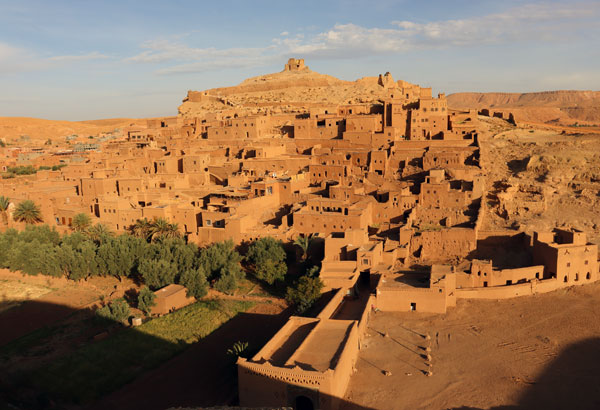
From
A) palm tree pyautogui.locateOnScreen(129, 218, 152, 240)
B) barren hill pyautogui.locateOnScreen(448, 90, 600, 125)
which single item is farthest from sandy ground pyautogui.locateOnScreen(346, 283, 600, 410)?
barren hill pyautogui.locateOnScreen(448, 90, 600, 125)

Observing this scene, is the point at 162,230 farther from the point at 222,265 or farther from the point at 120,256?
the point at 222,265

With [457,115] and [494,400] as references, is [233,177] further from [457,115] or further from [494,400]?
[494,400]

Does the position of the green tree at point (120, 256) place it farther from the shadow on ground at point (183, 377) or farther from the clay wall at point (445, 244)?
the clay wall at point (445, 244)

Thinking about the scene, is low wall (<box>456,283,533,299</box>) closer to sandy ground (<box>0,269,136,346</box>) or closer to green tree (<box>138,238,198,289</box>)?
green tree (<box>138,238,198,289</box>)

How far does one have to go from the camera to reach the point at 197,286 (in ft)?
71.5

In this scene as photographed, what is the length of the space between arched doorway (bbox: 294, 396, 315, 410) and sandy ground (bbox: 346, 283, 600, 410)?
3.64 feet

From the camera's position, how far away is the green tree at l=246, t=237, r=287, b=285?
21906 mm

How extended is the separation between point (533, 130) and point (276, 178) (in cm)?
1978

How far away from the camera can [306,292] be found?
19219mm

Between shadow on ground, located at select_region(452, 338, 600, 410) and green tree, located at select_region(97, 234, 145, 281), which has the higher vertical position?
green tree, located at select_region(97, 234, 145, 281)

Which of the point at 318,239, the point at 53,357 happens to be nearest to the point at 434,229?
the point at 318,239

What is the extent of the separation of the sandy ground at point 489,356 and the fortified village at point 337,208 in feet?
2.09

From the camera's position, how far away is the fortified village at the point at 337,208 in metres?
15.7

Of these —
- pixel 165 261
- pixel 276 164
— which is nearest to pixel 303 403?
pixel 165 261
